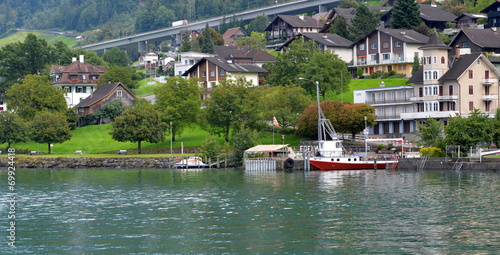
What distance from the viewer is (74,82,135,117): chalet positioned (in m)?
126

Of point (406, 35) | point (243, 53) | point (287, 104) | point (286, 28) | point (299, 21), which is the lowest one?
point (287, 104)

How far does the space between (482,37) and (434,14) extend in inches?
1148

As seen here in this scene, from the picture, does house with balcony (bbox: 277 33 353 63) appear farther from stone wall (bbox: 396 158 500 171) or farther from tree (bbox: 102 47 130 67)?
tree (bbox: 102 47 130 67)

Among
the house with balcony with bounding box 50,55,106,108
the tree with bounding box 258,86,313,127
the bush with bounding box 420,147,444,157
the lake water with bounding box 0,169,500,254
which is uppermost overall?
the house with balcony with bounding box 50,55,106,108

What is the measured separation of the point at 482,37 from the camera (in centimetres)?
12175

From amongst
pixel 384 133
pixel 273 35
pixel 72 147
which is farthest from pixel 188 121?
pixel 273 35

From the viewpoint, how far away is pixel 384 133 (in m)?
106

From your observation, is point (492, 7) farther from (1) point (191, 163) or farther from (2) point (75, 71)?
(1) point (191, 163)

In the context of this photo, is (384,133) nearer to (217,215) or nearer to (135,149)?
(135,149)

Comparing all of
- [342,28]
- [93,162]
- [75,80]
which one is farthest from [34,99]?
[342,28]

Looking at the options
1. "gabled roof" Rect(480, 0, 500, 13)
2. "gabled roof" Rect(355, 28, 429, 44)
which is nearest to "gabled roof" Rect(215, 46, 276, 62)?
"gabled roof" Rect(355, 28, 429, 44)

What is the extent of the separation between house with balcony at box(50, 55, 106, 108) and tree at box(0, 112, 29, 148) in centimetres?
3072

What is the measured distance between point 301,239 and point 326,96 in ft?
275

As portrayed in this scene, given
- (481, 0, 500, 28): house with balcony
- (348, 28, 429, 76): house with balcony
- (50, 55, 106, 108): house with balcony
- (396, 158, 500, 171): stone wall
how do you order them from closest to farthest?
1. (396, 158, 500, 171): stone wall
2. (348, 28, 429, 76): house with balcony
3. (50, 55, 106, 108): house with balcony
4. (481, 0, 500, 28): house with balcony
